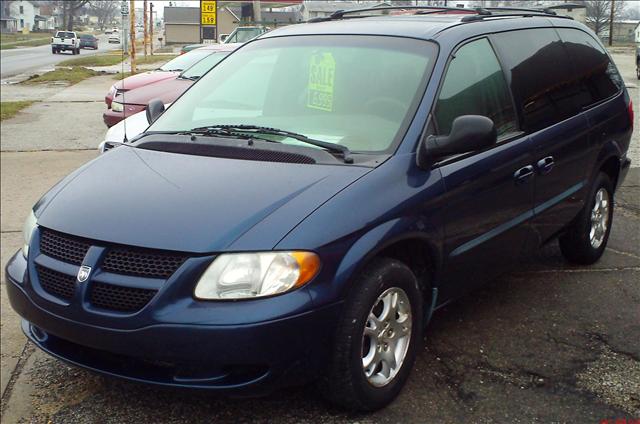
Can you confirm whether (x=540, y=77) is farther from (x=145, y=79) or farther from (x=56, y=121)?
(x=56, y=121)

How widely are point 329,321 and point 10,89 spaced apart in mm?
21736

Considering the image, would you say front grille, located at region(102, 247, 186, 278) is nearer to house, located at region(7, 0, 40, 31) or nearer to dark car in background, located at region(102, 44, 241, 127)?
dark car in background, located at region(102, 44, 241, 127)

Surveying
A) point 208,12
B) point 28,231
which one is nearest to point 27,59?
point 208,12

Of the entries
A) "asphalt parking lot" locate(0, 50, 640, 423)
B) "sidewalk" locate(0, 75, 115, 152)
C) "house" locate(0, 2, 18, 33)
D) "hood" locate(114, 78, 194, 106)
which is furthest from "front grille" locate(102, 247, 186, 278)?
"house" locate(0, 2, 18, 33)

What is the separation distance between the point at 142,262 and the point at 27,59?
3884 cm

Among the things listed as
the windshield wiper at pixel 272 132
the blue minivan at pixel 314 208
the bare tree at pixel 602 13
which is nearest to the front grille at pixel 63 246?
the blue minivan at pixel 314 208

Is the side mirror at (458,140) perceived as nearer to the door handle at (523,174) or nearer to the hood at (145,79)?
the door handle at (523,174)

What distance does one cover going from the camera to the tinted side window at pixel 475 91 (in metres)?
3.76

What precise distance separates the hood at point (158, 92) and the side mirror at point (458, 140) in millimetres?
6769

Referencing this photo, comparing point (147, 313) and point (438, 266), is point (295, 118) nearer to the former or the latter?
point (438, 266)

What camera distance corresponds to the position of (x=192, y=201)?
123 inches

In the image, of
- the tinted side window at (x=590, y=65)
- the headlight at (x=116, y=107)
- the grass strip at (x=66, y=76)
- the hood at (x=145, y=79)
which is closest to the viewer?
the tinted side window at (x=590, y=65)

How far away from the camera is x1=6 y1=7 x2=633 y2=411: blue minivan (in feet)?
9.30

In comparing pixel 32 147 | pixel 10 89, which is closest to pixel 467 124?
pixel 32 147
